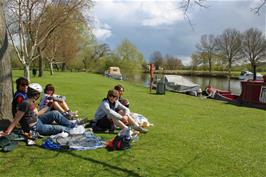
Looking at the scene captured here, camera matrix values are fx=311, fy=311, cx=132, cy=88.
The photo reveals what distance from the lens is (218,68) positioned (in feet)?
268

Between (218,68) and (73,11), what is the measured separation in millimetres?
67584

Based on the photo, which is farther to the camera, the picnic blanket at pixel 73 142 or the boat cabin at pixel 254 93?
the boat cabin at pixel 254 93

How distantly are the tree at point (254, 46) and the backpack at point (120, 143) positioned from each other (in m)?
65.6

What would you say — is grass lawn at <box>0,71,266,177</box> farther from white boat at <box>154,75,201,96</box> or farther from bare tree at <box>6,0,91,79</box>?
white boat at <box>154,75,201,96</box>

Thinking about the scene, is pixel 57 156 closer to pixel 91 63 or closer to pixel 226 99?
pixel 226 99

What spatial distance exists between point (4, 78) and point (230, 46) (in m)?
69.6

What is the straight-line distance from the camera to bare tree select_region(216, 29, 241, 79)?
231 ft

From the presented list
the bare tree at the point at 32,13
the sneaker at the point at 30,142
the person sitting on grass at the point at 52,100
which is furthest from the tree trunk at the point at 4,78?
the bare tree at the point at 32,13

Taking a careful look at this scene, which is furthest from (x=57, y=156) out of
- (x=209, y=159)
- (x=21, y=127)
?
(x=209, y=159)

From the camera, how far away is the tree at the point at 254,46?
6694 cm

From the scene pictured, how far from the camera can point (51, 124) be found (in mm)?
7621

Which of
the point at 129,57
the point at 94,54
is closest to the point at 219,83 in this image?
the point at 129,57

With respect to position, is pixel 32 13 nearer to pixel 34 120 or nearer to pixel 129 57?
pixel 34 120

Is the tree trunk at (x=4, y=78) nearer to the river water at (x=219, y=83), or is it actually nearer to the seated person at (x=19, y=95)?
the seated person at (x=19, y=95)
